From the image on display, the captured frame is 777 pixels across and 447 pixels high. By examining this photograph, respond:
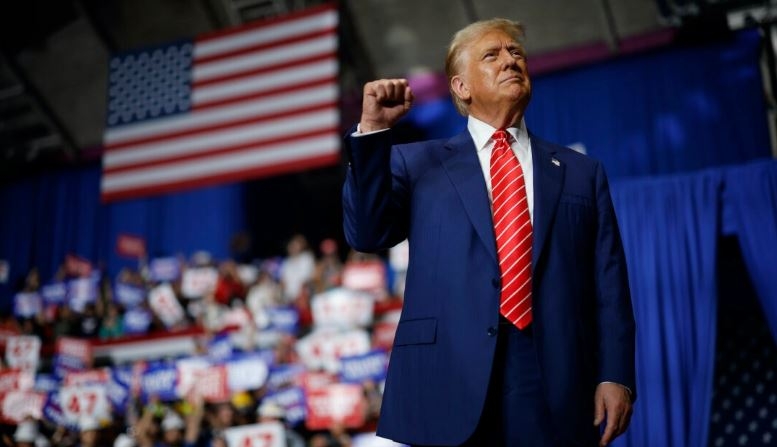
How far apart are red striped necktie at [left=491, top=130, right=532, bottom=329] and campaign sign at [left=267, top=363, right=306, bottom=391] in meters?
5.34

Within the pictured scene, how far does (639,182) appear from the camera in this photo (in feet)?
17.5

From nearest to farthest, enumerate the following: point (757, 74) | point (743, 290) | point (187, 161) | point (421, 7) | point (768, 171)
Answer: point (768, 171)
point (743, 290)
point (187, 161)
point (757, 74)
point (421, 7)

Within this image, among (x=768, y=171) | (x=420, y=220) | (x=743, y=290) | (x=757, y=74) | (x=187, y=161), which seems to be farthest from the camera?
(x=757, y=74)

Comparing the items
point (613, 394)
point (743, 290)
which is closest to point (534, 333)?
point (613, 394)

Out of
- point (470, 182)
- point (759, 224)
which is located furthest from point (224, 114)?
point (470, 182)

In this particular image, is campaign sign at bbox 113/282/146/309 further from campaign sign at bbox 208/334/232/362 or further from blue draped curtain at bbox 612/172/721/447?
blue draped curtain at bbox 612/172/721/447

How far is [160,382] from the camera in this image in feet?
23.8

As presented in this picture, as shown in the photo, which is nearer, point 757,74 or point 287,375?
point 287,375

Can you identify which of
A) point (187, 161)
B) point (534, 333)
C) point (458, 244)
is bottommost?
point (187, 161)

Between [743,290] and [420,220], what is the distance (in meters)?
5.03

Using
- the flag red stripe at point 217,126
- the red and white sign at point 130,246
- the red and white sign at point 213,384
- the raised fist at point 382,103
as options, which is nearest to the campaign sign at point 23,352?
the flag red stripe at point 217,126

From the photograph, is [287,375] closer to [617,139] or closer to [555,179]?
[617,139]

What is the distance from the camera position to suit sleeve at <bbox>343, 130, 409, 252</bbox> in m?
1.43

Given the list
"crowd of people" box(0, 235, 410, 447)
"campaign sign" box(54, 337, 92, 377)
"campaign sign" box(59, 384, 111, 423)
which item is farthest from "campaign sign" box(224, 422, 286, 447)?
"campaign sign" box(54, 337, 92, 377)
